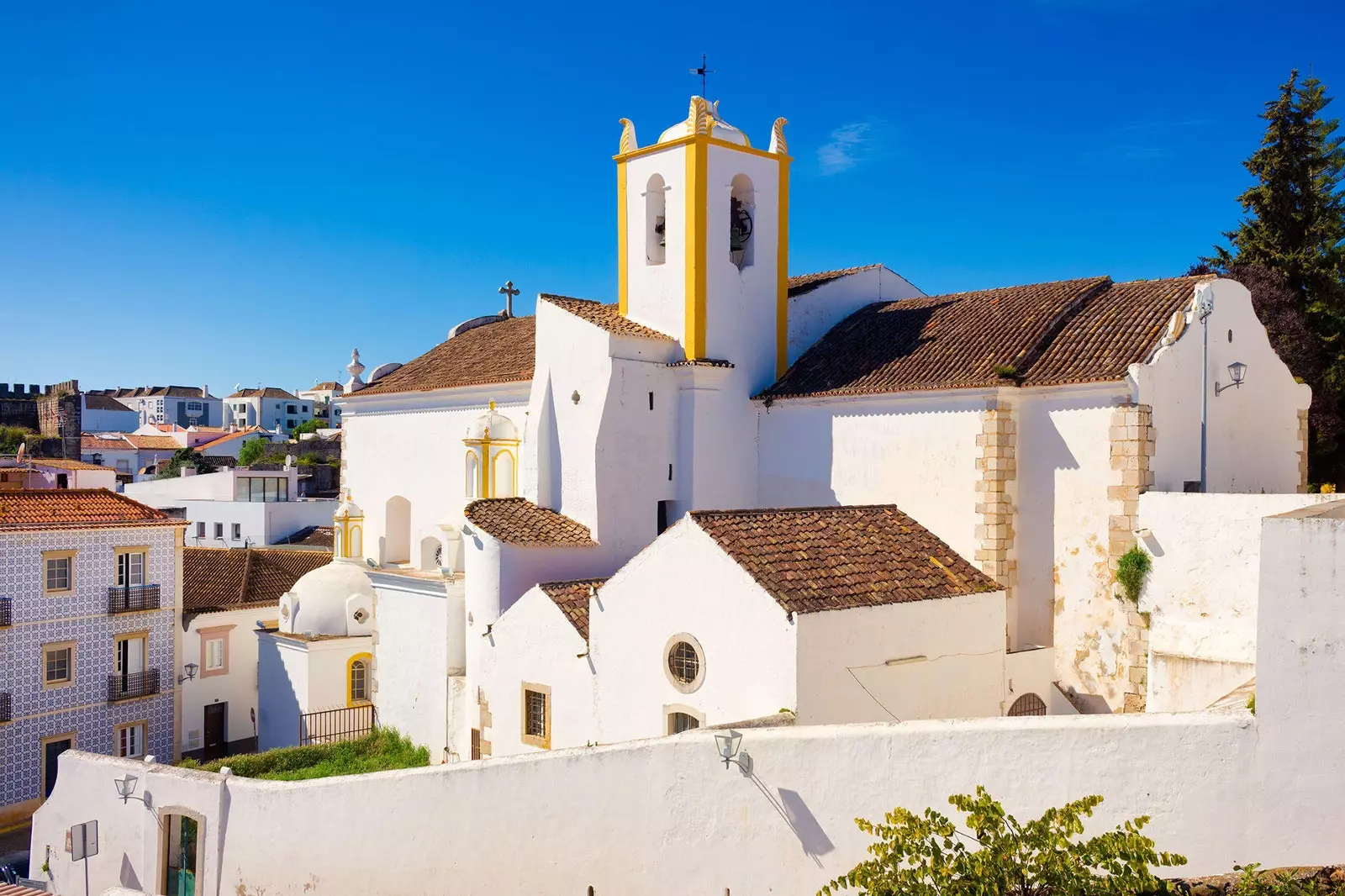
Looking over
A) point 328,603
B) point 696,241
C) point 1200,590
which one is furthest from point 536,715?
point 328,603

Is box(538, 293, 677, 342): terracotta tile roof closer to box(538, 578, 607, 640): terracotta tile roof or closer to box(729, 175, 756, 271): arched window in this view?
box(729, 175, 756, 271): arched window

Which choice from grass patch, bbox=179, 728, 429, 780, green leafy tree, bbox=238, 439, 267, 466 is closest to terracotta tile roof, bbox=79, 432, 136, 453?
green leafy tree, bbox=238, 439, 267, 466

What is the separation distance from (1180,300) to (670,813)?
1066 centimetres

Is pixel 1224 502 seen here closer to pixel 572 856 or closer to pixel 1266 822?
pixel 1266 822

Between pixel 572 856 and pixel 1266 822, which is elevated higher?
pixel 1266 822

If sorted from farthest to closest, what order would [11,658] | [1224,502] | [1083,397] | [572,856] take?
[11,658] < [1083,397] < [1224,502] < [572,856]

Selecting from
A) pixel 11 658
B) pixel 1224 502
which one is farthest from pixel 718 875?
pixel 11 658

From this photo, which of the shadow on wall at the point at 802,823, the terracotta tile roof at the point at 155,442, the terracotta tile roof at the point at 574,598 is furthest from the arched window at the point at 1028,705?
the terracotta tile roof at the point at 155,442

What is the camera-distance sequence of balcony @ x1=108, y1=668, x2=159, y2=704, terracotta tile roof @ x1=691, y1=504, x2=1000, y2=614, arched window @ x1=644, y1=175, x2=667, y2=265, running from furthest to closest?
balcony @ x1=108, y1=668, x2=159, y2=704
arched window @ x1=644, y1=175, x2=667, y2=265
terracotta tile roof @ x1=691, y1=504, x2=1000, y2=614

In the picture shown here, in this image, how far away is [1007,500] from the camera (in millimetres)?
15539

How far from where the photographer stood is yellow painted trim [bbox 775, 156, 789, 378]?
1973 centimetres

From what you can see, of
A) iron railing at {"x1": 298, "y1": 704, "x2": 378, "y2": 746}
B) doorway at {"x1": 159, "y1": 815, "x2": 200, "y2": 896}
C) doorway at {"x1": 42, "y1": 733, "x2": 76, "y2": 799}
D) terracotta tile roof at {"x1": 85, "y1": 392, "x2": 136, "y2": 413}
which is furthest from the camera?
terracotta tile roof at {"x1": 85, "y1": 392, "x2": 136, "y2": 413}

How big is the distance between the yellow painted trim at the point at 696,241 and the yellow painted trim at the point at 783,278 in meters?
1.67

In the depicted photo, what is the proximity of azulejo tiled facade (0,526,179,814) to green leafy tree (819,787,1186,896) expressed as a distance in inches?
848
